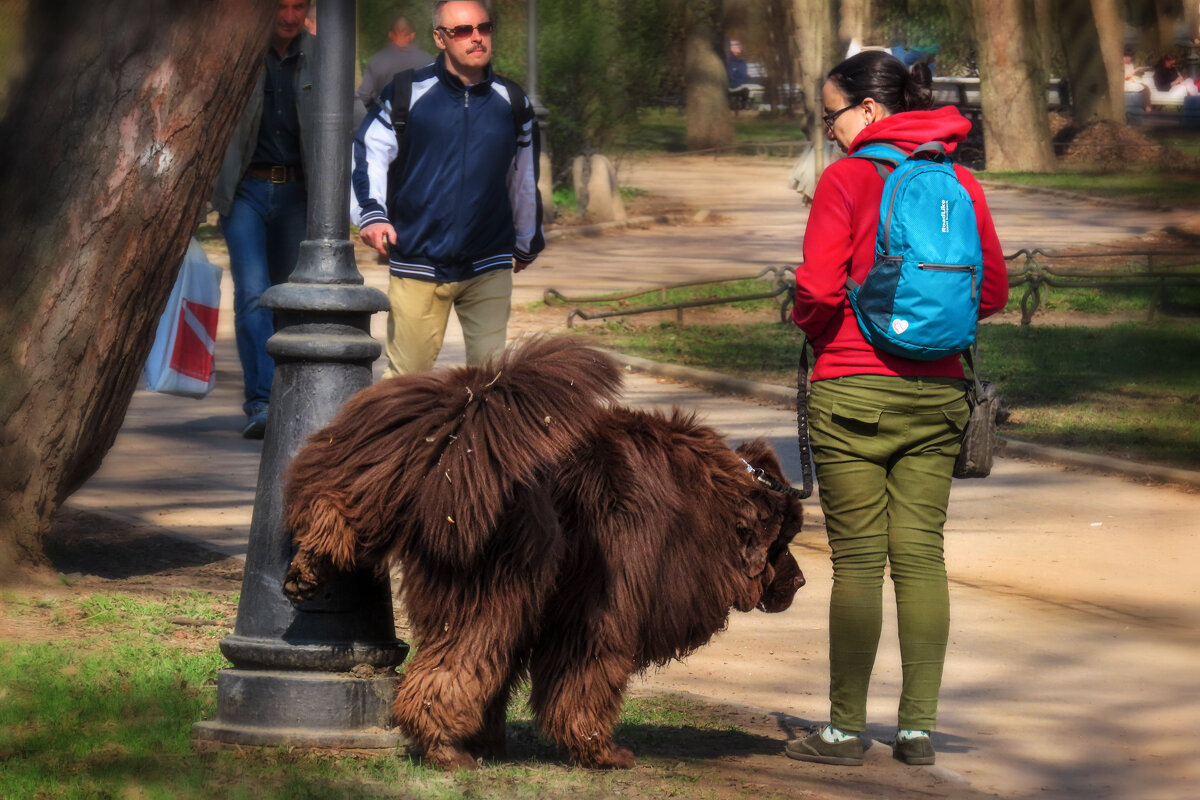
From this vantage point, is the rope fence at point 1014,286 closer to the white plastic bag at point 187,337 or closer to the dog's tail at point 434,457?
the white plastic bag at point 187,337

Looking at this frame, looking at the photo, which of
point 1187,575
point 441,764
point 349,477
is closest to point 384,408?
point 349,477

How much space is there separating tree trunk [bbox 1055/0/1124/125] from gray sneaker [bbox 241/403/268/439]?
277 inches

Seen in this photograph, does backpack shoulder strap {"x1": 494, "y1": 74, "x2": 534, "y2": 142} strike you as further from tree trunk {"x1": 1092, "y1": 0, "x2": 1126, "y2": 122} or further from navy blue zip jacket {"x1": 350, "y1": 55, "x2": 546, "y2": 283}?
tree trunk {"x1": 1092, "y1": 0, "x2": 1126, "y2": 122}

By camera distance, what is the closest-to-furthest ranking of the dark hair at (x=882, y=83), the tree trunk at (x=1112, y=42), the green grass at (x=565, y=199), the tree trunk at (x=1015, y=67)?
the tree trunk at (x=1112, y=42) → the tree trunk at (x=1015, y=67) → the dark hair at (x=882, y=83) → the green grass at (x=565, y=199)

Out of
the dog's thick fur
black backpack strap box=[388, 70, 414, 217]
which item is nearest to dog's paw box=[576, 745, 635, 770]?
the dog's thick fur

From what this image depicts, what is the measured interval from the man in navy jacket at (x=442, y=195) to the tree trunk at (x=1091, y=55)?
421cm

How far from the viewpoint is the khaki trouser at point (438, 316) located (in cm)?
570

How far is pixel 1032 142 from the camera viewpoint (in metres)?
1.91

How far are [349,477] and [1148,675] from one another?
3094 millimetres

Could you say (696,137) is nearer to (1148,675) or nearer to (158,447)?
(158,447)

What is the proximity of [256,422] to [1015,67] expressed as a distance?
275 inches

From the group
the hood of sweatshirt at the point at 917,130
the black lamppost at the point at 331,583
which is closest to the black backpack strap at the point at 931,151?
the hood of sweatshirt at the point at 917,130

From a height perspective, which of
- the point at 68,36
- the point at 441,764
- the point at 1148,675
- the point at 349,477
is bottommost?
the point at 1148,675

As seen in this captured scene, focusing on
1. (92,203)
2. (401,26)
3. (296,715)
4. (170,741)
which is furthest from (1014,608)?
(401,26)
